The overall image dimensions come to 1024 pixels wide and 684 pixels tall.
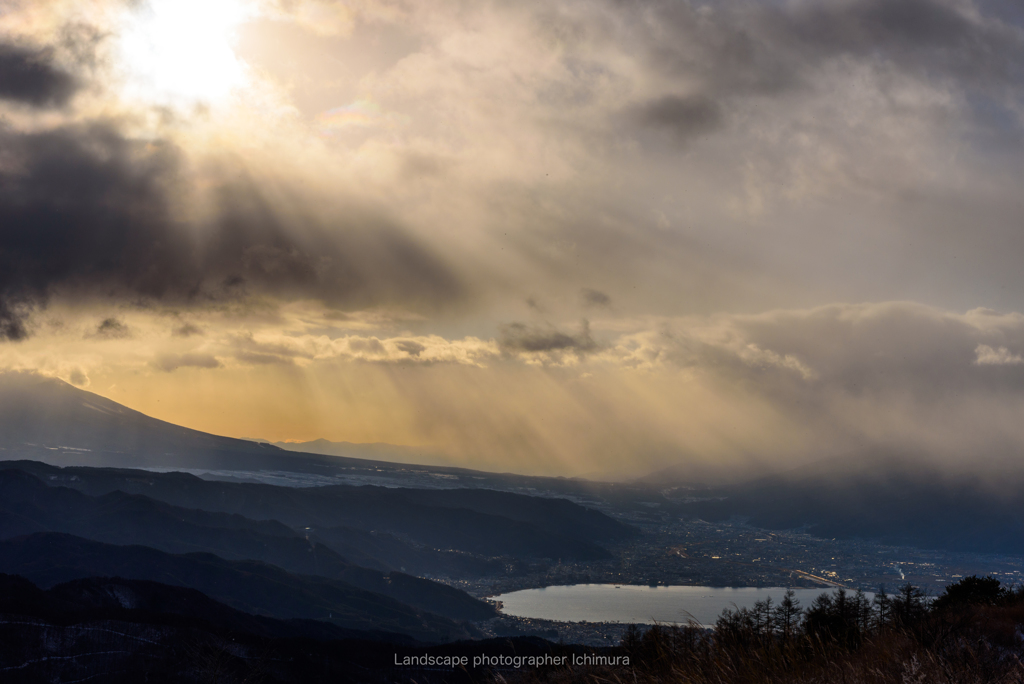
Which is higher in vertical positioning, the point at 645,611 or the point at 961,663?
the point at 961,663

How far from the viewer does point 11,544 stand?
170 meters

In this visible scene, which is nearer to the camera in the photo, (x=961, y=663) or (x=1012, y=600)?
(x=961, y=663)

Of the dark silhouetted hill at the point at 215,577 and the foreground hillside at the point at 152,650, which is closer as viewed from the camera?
the foreground hillside at the point at 152,650

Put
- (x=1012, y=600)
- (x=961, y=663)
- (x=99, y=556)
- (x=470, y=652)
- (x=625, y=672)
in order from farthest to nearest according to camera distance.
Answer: (x=99, y=556), (x=470, y=652), (x=1012, y=600), (x=625, y=672), (x=961, y=663)

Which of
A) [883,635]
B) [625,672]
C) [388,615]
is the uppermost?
[883,635]

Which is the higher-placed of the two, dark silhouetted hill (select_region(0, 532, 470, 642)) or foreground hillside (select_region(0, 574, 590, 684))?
foreground hillside (select_region(0, 574, 590, 684))

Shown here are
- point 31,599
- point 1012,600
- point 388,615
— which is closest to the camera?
point 1012,600

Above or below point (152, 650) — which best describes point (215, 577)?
below

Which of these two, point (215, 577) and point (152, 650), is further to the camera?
point (215, 577)

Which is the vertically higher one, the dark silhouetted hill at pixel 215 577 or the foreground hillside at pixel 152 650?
the foreground hillside at pixel 152 650

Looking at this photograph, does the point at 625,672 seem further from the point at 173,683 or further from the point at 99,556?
the point at 99,556

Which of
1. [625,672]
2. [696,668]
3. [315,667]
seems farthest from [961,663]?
[315,667]

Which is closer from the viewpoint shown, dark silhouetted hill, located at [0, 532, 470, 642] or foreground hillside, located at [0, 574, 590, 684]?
foreground hillside, located at [0, 574, 590, 684]

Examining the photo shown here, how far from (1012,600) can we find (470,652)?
9529cm
